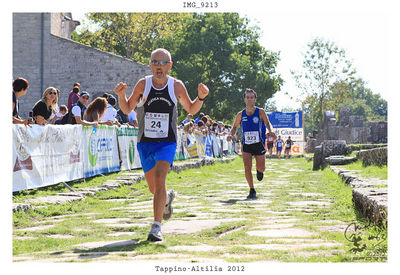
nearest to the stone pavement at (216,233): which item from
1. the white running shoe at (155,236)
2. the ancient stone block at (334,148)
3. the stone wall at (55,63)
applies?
the white running shoe at (155,236)

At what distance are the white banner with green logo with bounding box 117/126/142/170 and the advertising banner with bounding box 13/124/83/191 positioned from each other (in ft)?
8.54

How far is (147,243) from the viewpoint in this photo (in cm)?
475

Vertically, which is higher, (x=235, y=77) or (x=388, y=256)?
(x=235, y=77)

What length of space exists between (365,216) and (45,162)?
5297 mm

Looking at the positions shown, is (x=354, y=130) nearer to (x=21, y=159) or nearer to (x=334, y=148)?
(x=334, y=148)

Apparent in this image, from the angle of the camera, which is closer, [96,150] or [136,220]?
[136,220]

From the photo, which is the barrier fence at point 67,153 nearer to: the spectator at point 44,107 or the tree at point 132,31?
the spectator at point 44,107

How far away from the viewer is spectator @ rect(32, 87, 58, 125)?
9194 millimetres

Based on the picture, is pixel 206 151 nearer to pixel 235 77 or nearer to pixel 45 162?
pixel 45 162

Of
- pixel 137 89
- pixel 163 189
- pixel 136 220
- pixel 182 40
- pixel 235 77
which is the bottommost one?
pixel 136 220

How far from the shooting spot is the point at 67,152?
9.83 m

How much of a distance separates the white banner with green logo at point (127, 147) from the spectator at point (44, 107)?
11.6 feet

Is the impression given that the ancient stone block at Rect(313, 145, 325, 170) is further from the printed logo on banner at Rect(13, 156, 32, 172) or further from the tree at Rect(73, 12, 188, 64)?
the tree at Rect(73, 12, 188, 64)

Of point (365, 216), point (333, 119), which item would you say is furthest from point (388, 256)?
point (333, 119)
